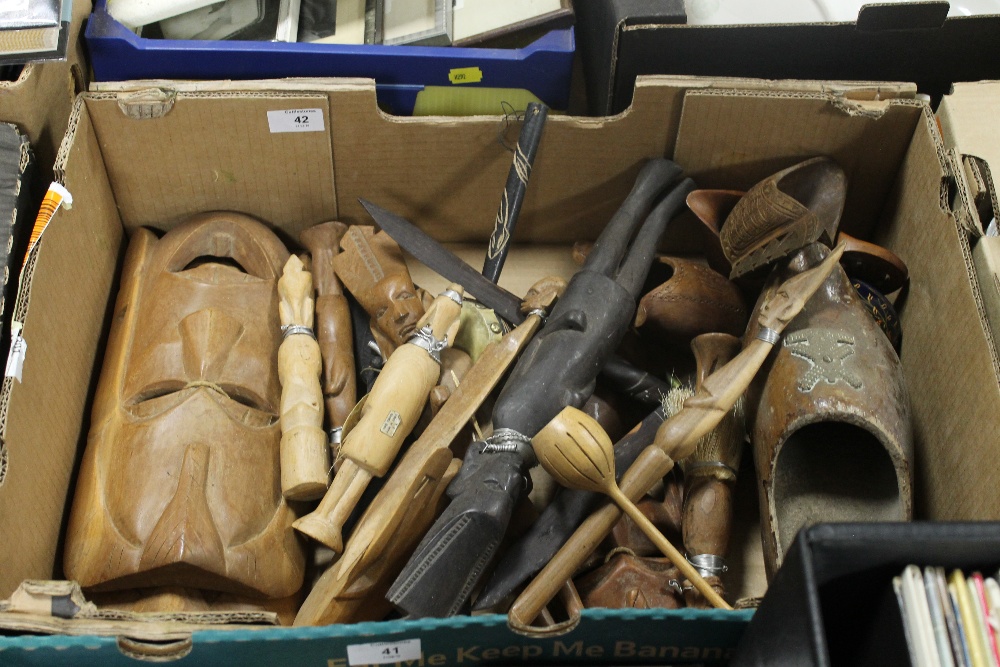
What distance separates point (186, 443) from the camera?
138cm

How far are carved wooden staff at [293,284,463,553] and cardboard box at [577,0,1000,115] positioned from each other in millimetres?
572

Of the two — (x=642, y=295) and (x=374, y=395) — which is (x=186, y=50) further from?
(x=642, y=295)

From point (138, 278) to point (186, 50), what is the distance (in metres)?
0.40

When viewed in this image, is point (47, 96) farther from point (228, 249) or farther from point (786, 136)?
point (786, 136)

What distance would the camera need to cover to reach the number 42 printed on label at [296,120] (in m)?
1.62

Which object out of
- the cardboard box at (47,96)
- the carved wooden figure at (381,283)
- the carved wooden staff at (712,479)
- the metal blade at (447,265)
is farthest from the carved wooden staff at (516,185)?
the cardboard box at (47,96)

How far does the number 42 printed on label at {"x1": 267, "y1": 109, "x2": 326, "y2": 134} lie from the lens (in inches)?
63.9

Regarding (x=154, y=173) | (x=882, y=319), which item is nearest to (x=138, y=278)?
(x=154, y=173)

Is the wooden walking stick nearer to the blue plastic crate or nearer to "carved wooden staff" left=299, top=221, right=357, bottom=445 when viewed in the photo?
"carved wooden staff" left=299, top=221, right=357, bottom=445

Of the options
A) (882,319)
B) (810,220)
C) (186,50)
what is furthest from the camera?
(186,50)

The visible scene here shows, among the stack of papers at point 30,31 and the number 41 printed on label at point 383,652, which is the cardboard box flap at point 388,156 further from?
the number 41 printed on label at point 383,652

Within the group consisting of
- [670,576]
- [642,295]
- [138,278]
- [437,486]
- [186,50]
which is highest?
[186,50]

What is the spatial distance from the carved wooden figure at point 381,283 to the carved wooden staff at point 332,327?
0.09 ft

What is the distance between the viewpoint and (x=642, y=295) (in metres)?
1.69
